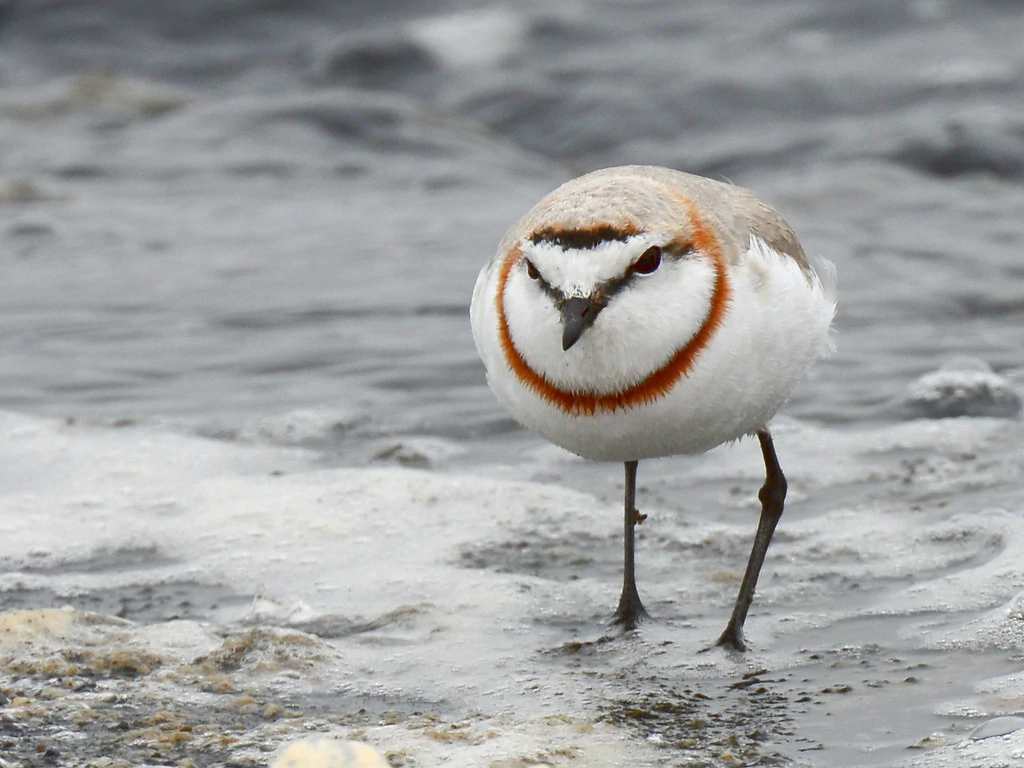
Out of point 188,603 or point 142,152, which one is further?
point 142,152

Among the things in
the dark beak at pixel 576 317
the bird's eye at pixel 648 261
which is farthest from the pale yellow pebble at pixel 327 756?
the bird's eye at pixel 648 261

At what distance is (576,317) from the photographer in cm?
349

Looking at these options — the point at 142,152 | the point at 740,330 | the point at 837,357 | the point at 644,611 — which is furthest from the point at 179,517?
Answer: the point at 142,152

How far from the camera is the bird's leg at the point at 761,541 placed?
4.24 m

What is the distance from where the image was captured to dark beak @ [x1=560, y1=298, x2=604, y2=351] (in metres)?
3.48

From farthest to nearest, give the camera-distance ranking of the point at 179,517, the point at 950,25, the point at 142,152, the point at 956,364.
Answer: the point at 950,25
the point at 142,152
the point at 956,364
the point at 179,517

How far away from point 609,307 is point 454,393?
3.27 meters

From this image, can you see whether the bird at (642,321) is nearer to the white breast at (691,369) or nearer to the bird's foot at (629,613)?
the white breast at (691,369)

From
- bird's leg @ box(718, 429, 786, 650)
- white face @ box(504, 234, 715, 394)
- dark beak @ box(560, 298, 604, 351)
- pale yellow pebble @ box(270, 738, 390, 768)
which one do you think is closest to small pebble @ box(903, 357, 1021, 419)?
bird's leg @ box(718, 429, 786, 650)

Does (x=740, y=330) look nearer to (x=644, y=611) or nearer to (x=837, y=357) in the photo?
(x=644, y=611)

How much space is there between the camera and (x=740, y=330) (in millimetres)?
3811

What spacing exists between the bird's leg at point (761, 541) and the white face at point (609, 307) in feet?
2.86

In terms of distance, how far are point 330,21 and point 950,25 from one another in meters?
5.18

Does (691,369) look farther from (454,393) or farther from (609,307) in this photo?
(454,393)
